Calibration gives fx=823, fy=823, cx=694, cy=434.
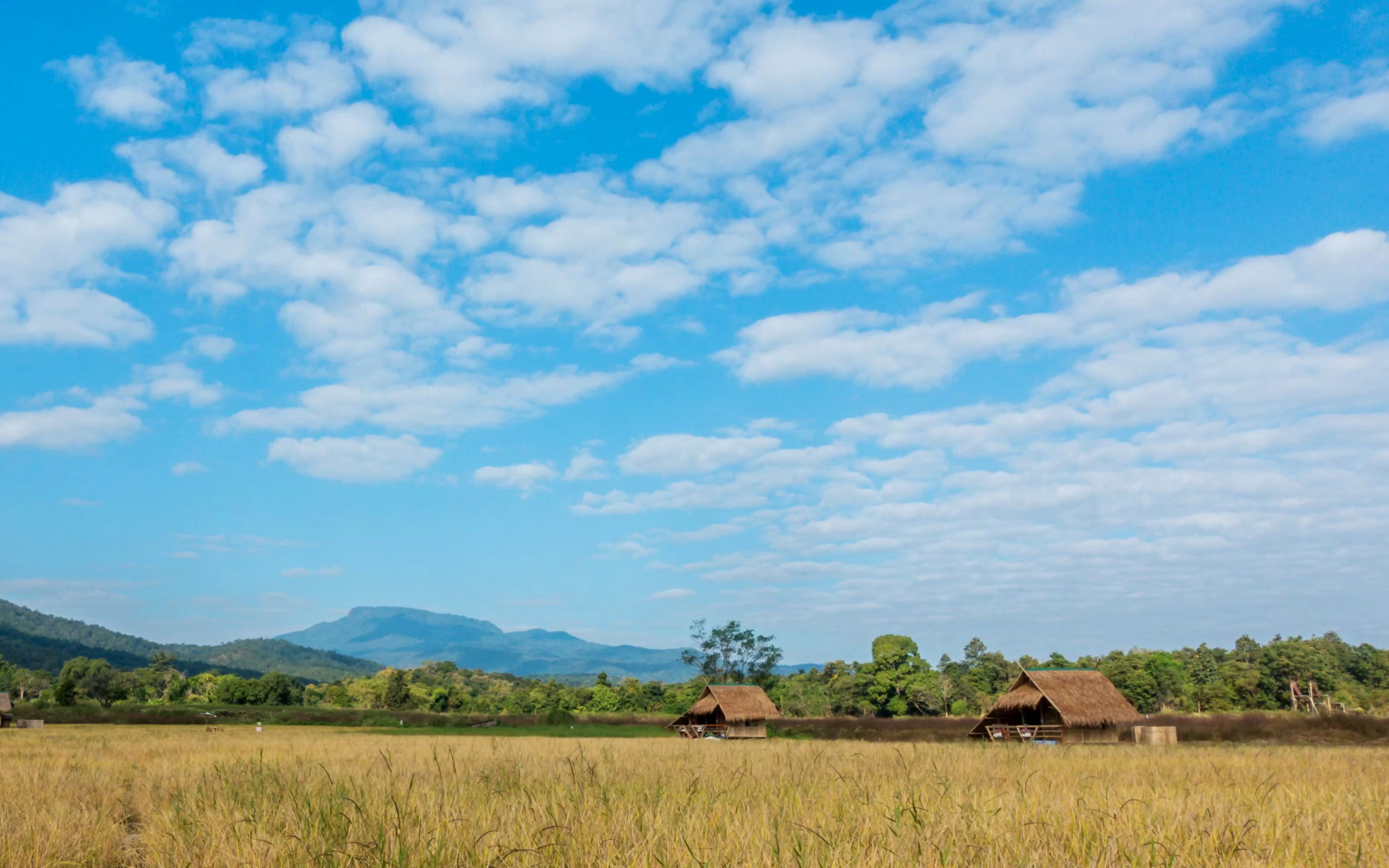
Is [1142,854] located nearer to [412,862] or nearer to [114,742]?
[412,862]

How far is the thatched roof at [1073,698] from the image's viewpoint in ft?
126

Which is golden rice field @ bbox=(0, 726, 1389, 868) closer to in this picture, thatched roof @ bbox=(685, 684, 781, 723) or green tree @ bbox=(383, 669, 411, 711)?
thatched roof @ bbox=(685, 684, 781, 723)

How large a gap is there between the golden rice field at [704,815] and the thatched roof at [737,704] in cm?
4446

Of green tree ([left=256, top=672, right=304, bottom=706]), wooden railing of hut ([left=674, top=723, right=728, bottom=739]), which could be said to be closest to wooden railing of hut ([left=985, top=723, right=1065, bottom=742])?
wooden railing of hut ([left=674, top=723, right=728, bottom=739])

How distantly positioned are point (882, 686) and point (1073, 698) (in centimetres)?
5226

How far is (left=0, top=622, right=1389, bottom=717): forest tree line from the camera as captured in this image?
3000 inches

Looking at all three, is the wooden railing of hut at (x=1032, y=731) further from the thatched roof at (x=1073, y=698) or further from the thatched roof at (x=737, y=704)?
the thatched roof at (x=737, y=704)

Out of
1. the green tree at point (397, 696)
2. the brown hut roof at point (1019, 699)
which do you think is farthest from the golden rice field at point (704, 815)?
the green tree at point (397, 696)

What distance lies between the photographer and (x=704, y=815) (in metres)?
5.44

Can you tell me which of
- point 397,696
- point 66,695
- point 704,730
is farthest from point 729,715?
point 66,695

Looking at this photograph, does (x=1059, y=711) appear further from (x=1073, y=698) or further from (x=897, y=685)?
(x=897, y=685)

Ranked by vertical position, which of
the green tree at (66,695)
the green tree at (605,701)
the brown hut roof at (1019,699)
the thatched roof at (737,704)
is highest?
the brown hut roof at (1019,699)

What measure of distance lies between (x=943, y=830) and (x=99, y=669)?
135 metres

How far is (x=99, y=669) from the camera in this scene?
10912 cm
